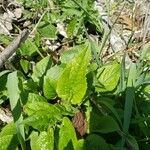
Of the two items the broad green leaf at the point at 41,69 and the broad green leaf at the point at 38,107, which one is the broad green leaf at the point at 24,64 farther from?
the broad green leaf at the point at 38,107

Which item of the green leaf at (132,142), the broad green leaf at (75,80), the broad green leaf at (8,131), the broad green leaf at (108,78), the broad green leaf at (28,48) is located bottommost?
the green leaf at (132,142)

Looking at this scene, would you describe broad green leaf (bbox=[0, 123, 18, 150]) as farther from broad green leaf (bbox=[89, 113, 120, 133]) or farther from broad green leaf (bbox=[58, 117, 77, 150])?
broad green leaf (bbox=[89, 113, 120, 133])

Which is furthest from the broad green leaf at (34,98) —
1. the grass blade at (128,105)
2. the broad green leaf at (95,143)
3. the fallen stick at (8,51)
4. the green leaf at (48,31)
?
the green leaf at (48,31)

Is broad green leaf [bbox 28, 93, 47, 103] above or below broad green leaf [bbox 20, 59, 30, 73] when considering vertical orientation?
above

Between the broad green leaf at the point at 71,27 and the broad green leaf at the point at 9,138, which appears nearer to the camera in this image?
the broad green leaf at the point at 9,138

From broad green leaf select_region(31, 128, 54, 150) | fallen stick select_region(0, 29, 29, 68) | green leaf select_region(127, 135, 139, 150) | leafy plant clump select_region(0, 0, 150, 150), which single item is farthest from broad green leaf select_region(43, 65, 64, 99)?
green leaf select_region(127, 135, 139, 150)

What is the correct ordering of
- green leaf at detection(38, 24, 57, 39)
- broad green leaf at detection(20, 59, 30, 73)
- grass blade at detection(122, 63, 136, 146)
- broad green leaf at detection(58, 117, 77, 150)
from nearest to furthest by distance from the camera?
broad green leaf at detection(58, 117, 77, 150) → grass blade at detection(122, 63, 136, 146) → broad green leaf at detection(20, 59, 30, 73) → green leaf at detection(38, 24, 57, 39)
